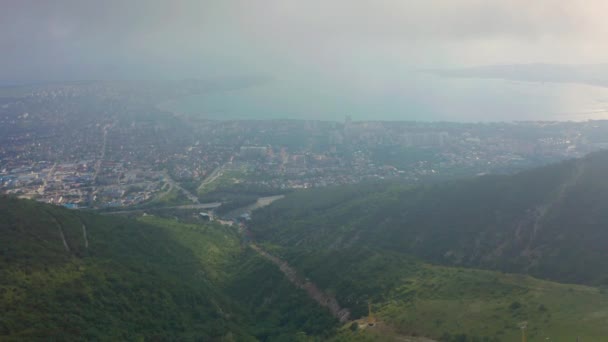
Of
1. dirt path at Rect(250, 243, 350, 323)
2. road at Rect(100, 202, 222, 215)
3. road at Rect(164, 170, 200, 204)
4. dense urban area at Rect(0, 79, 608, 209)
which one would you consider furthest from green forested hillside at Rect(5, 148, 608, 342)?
dense urban area at Rect(0, 79, 608, 209)

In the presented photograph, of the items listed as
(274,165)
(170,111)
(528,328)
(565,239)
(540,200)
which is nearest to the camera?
(528,328)

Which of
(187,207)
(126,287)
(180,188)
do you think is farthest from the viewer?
(180,188)

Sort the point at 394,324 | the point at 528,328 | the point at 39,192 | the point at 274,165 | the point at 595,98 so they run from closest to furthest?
the point at 528,328 → the point at 394,324 → the point at 39,192 → the point at 274,165 → the point at 595,98

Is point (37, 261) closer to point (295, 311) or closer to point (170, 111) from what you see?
point (295, 311)

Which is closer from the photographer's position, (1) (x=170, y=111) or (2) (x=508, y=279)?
(2) (x=508, y=279)

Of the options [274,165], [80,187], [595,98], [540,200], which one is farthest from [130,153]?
[595,98]

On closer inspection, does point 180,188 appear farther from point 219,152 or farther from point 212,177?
point 219,152

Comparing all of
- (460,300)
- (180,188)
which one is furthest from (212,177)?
(460,300)

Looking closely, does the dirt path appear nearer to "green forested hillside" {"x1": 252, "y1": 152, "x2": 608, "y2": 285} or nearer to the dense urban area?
"green forested hillside" {"x1": 252, "y1": 152, "x2": 608, "y2": 285}
